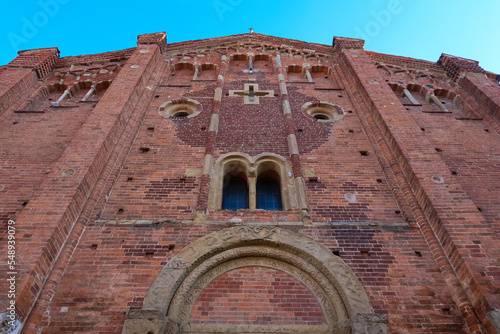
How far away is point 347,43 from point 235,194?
8.38 m

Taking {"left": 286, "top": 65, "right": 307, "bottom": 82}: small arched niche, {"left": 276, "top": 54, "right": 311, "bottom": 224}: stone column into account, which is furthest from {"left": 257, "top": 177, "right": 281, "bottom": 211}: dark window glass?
{"left": 286, "top": 65, "right": 307, "bottom": 82}: small arched niche

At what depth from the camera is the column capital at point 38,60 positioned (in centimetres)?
1172

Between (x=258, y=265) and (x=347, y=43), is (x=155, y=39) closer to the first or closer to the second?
(x=347, y=43)

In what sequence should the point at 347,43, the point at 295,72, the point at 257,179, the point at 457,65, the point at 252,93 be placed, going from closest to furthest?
the point at 257,179, the point at 252,93, the point at 457,65, the point at 295,72, the point at 347,43

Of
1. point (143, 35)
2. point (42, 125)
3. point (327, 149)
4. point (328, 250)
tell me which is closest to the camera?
point (328, 250)

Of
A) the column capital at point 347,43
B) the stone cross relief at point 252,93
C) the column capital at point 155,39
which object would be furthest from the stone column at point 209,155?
the column capital at point 347,43

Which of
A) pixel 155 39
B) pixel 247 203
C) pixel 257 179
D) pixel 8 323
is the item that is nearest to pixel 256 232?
pixel 247 203

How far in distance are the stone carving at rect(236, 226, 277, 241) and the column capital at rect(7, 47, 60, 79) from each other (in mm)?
9619

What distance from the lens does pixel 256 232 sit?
6.39 meters

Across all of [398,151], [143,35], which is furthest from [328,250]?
[143,35]

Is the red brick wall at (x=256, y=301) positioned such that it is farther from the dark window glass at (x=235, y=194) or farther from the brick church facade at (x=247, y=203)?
the dark window glass at (x=235, y=194)

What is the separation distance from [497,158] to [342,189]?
4.33 metres

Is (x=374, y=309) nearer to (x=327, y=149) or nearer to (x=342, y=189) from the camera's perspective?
(x=342, y=189)

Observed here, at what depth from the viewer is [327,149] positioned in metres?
8.80
